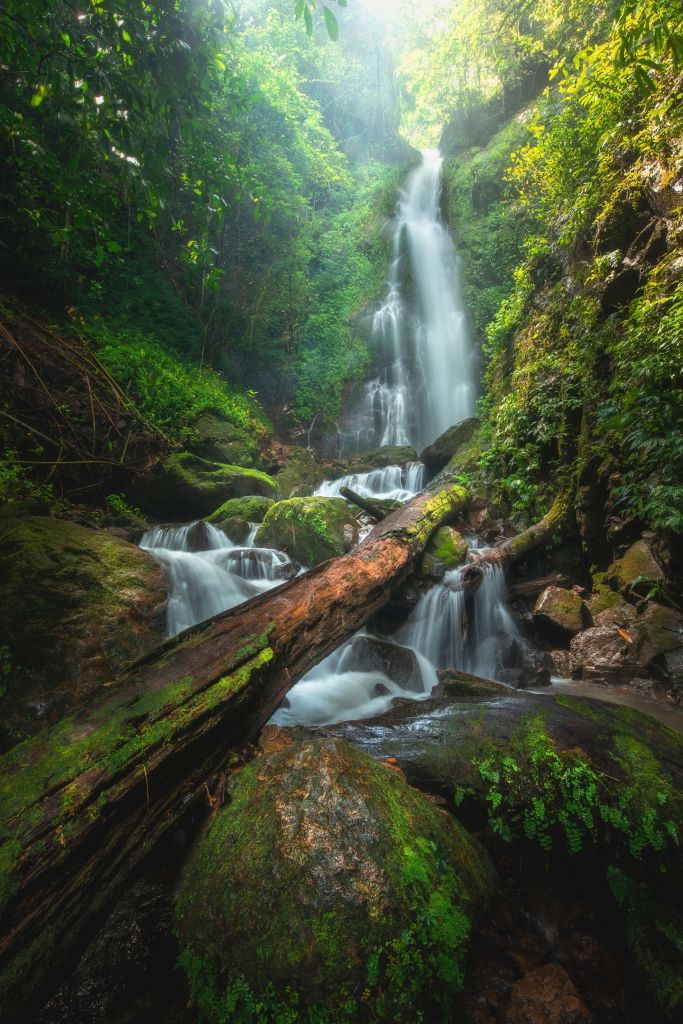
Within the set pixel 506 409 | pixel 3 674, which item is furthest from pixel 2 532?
pixel 506 409

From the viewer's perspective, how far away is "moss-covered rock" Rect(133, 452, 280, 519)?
8.61m

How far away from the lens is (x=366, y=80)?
22.8 m

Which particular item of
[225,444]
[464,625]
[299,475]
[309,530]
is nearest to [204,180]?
[309,530]

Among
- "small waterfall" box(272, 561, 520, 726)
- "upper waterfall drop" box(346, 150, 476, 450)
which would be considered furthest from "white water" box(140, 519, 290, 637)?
"upper waterfall drop" box(346, 150, 476, 450)

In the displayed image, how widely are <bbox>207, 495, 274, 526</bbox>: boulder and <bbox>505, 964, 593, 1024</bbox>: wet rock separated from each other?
7.51 meters

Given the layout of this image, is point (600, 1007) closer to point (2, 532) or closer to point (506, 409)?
point (2, 532)

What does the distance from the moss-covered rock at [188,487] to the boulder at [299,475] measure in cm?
153

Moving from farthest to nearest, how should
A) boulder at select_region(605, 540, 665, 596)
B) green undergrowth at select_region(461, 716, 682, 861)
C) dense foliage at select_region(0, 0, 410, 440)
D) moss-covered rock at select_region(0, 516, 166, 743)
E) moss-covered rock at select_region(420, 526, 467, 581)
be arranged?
moss-covered rock at select_region(420, 526, 467, 581) < boulder at select_region(605, 540, 665, 596) < moss-covered rock at select_region(0, 516, 166, 743) < dense foliage at select_region(0, 0, 410, 440) < green undergrowth at select_region(461, 716, 682, 861)

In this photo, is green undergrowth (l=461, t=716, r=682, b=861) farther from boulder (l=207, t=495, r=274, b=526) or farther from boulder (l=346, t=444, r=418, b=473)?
boulder (l=346, t=444, r=418, b=473)

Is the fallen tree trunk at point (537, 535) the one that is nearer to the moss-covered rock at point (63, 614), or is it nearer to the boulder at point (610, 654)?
the boulder at point (610, 654)

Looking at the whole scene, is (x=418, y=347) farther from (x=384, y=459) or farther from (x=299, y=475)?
(x=299, y=475)

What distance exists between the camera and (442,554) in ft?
20.7

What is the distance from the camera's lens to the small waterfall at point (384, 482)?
11.6 meters

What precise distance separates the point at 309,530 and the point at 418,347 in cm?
1335
